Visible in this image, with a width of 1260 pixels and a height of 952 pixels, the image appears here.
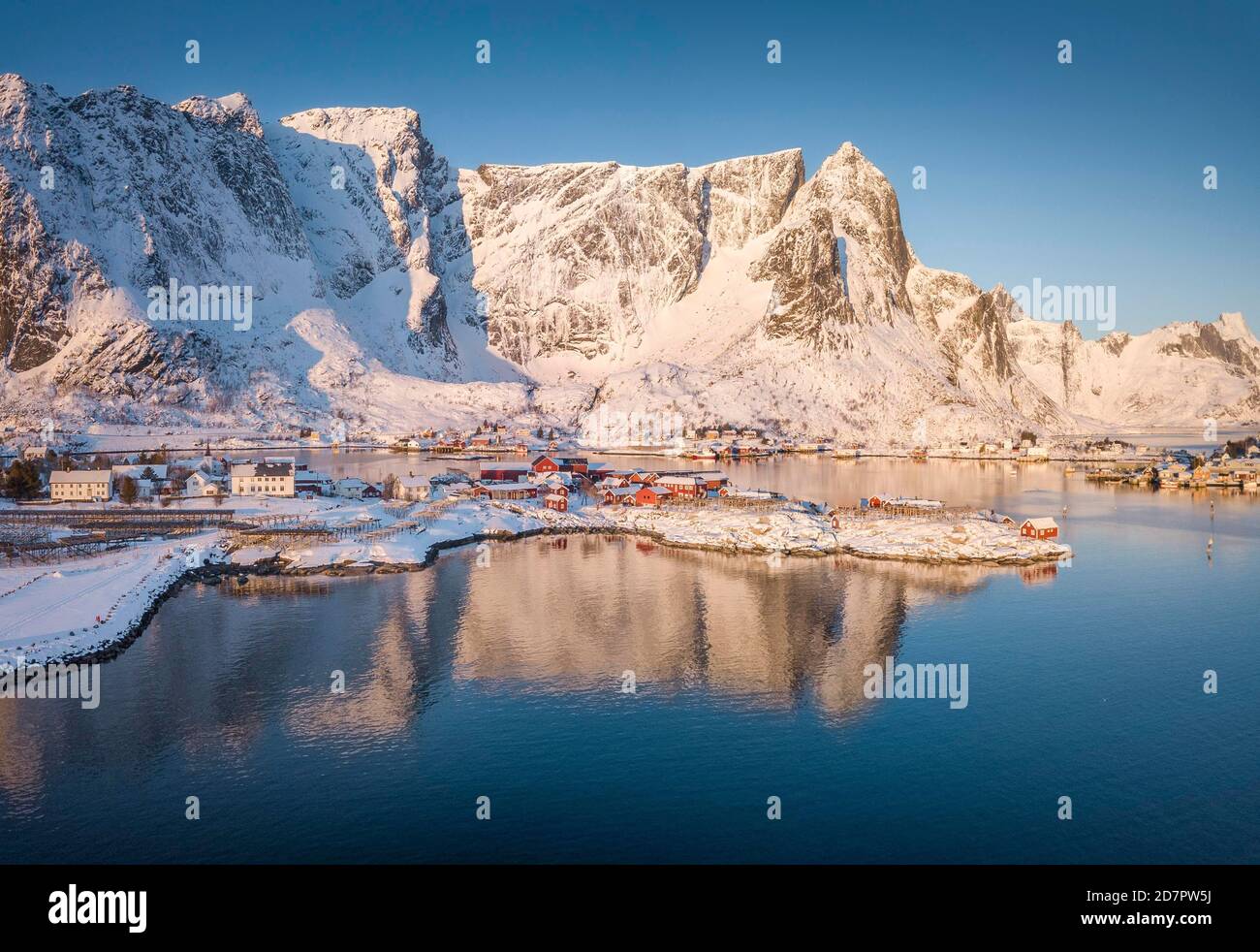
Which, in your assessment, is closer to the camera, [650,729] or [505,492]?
[650,729]

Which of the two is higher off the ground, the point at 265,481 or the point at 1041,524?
the point at 265,481

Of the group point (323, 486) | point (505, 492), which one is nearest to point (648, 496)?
point (505, 492)

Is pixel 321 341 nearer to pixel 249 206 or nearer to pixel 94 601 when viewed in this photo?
pixel 249 206

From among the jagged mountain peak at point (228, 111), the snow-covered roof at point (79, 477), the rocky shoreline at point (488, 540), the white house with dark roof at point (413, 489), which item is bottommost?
the rocky shoreline at point (488, 540)

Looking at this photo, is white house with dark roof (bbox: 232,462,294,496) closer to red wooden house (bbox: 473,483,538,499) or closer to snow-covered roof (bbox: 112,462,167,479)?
snow-covered roof (bbox: 112,462,167,479)

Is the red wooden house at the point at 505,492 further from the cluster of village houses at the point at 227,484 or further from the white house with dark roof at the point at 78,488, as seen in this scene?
the white house with dark roof at the point at 78,488
